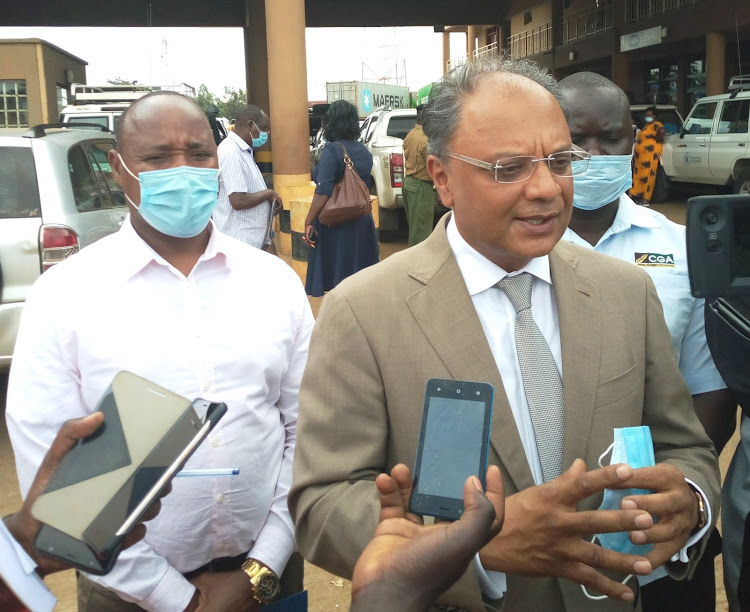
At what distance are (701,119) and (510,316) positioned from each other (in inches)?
620

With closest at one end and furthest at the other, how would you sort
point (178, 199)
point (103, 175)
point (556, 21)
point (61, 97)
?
point (178, 199), point (103, 175), point (61, 97), point (556, 21)

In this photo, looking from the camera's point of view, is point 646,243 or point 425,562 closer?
point 425,562

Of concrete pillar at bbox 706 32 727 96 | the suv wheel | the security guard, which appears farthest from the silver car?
concrete pillar at bbox 706 32 727 96

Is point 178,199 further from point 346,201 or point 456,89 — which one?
point 346,201

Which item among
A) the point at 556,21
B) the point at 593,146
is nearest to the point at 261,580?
the point at 593,146

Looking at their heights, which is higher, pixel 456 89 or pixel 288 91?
pixel 288 91

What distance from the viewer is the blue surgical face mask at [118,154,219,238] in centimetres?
240

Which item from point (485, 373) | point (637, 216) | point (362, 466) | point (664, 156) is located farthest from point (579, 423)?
point (664, 156)

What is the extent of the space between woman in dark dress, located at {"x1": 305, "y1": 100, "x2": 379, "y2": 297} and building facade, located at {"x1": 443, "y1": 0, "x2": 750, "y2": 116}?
41.5 ft

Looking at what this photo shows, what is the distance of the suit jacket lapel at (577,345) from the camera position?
179 cm

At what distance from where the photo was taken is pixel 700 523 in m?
1.78

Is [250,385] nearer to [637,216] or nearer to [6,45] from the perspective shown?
[637,216]

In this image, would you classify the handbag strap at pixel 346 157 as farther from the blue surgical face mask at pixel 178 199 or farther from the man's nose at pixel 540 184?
the man's nose at pixel 540 184

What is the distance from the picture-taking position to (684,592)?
2.49m
